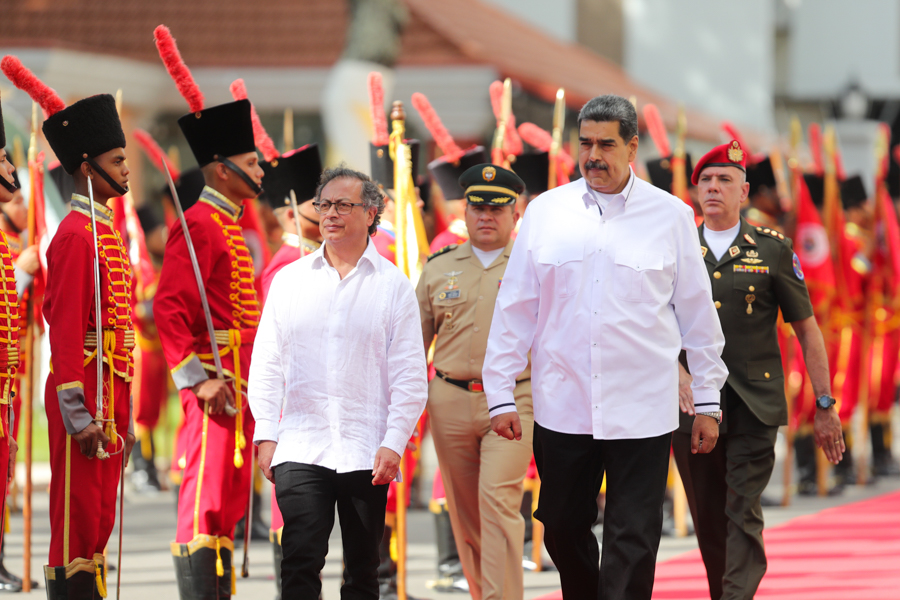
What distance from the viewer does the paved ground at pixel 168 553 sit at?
6.73 m

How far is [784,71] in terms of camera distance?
36.6m

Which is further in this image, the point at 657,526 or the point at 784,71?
the point at 784,71

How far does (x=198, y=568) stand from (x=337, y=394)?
1.22 metres

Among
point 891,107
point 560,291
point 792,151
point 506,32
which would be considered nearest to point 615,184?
point 560,291

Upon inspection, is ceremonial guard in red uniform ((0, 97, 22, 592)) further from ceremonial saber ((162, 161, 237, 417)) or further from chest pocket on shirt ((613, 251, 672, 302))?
chest pocket on shirt ((613, 251, 672, 302))

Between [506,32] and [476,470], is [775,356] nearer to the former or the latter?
[476,470]

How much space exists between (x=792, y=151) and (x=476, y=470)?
16.8ft

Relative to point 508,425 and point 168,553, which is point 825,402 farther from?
point 168,553

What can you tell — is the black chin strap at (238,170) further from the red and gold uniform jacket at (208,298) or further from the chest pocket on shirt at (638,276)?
the chest pocket on shirt at (638,276)

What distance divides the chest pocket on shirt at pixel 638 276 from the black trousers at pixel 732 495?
3.92 feet

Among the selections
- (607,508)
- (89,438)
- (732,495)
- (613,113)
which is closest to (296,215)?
(89,438)

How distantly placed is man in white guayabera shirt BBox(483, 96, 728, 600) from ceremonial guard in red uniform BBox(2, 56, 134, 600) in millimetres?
1443

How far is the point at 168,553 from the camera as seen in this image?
7727mm

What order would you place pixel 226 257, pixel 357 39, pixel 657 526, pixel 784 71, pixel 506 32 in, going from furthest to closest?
pixel 784 71 < pixel 506 32 < pixel 357 39 < pixel 226 257 < pixel 657 526
